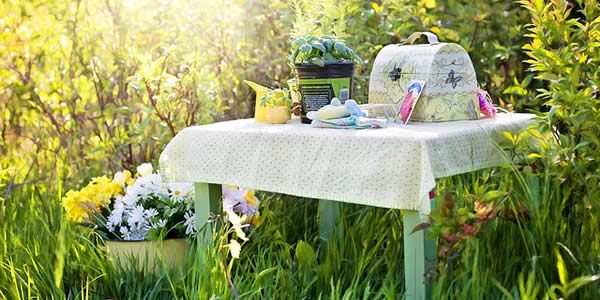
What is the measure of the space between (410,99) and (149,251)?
3.90ft

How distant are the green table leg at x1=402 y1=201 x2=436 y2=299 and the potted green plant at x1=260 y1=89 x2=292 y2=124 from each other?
718 mm

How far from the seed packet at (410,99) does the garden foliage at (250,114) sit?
0.34 meters

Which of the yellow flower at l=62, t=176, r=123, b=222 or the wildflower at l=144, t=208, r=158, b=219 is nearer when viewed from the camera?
the wildflower at l=144, t=208, r=158, b=219

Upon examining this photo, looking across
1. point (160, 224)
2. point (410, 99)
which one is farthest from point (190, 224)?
point (410, 99)

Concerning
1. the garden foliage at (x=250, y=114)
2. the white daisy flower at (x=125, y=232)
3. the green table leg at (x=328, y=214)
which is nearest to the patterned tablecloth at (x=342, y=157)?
the garden foliage at (x=250, y=114)

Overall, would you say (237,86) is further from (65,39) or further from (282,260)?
(282,260)

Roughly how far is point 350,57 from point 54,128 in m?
2.69

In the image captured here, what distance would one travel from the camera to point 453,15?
498cm

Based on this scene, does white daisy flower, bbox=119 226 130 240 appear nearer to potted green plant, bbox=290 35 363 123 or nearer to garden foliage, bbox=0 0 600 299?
garden foliage, bbox=0 0 600 299

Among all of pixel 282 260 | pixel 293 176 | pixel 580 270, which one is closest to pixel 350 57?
pixel 293 176

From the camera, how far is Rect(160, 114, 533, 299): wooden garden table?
9.05 feet

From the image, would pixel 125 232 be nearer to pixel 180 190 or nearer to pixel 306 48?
pixel 180 190

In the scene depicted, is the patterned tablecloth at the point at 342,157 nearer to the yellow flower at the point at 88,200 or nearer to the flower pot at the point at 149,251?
the flower pot at the point at 149,251

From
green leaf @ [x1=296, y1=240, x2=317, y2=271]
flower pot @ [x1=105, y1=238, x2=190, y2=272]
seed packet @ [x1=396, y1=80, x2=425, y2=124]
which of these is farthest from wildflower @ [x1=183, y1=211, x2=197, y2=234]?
seed packet @ [x1=396, y1=80, x2=425, y2=124]
